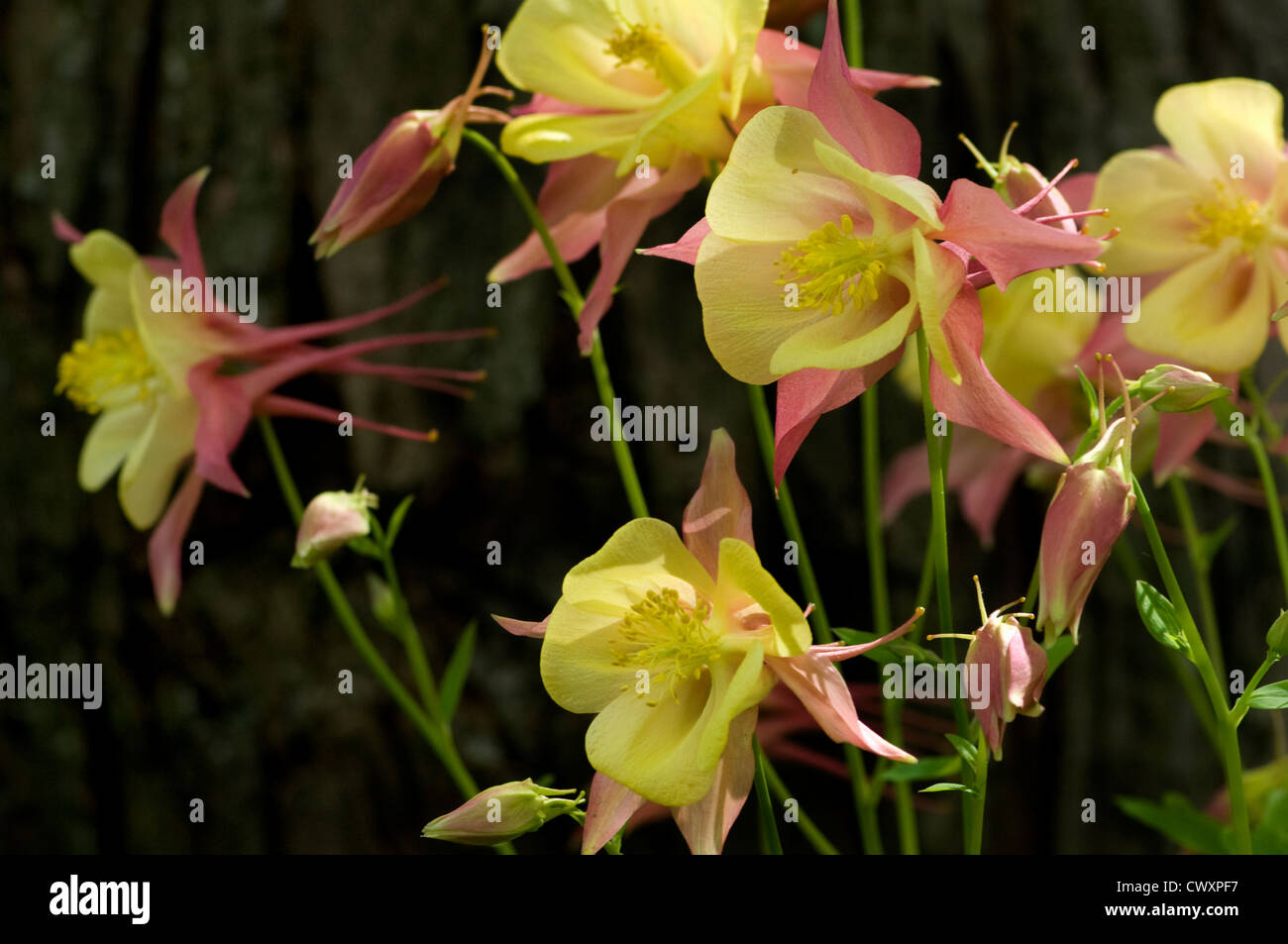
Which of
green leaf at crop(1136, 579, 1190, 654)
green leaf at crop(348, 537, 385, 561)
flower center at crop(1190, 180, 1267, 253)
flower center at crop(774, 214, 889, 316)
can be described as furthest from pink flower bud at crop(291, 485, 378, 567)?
flower center at crop(1190, 180, 1267, 253)

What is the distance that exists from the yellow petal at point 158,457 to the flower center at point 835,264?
38 centimetres

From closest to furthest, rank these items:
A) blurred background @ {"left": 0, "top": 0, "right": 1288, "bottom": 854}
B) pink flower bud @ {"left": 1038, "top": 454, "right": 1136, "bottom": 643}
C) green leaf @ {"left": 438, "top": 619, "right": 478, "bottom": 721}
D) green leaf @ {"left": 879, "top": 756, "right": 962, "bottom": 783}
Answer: pink flower bud @ {"left": 1038, "top": 454, "right": 1136, "bottom": 643}, green leaf @ {"left": 879, "top": 756, "right": 962, "bottom": 783}, green leaf @ {"left": 438, "top": 619, "right": 478, "bottom": 721}, blurred background @ {"left": 0, "top": 0, "right": 1288, "bottom": 854}

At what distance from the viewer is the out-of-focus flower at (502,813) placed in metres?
0.43

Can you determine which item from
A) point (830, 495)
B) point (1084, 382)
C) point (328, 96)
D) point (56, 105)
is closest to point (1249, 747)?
point (830, 495)

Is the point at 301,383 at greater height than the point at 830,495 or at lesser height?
greater

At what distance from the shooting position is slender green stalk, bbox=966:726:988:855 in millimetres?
414

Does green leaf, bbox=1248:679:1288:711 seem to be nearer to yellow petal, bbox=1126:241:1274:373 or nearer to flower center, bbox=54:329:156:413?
yellow petal, bbox=1126:241:1274:373

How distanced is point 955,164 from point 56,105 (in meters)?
0.73

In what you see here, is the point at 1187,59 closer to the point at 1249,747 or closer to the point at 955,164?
the point at 955,164

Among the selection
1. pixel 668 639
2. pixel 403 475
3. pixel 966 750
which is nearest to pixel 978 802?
pixel 966 750

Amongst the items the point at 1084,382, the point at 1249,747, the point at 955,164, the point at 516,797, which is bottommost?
the point at 1249,747

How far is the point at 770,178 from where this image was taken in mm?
425

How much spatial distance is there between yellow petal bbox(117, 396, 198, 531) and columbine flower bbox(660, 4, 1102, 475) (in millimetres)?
346

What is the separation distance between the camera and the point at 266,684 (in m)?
0.93
